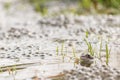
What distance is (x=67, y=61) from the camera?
3482 millimetres

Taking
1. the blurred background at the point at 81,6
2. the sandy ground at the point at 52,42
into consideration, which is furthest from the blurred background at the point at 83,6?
the sandy ground at the point at 52,42

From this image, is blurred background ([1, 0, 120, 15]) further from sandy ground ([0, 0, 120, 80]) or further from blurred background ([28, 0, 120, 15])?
sandy ground ([0, 0, 120, 80])

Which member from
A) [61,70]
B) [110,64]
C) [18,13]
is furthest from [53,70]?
[18,13]

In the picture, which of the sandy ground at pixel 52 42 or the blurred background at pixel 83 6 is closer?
the sandy ground at pixel 52 42

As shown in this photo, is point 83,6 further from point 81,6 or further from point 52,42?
point 52,42

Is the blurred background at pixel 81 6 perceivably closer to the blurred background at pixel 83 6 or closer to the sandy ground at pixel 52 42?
the blurred background at pixel 83 6

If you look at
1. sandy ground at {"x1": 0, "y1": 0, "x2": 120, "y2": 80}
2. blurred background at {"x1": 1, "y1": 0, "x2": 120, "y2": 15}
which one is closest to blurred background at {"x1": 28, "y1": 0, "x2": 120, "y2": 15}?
blurred background at {"x1": 1, "y1": 0, "x2": 120, "y2": 15}

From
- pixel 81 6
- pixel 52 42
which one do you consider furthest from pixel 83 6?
pixel 52 42

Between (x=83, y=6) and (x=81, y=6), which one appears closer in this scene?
(x=83, y=6)

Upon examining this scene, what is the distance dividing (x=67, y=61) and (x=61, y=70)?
0.29 m

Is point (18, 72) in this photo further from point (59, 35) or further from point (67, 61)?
point (59, 35)

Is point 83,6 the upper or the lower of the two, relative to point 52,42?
upper

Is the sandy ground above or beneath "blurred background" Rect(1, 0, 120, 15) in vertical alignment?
beneath

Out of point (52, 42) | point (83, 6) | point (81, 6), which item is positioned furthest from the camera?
point (81, 6)
